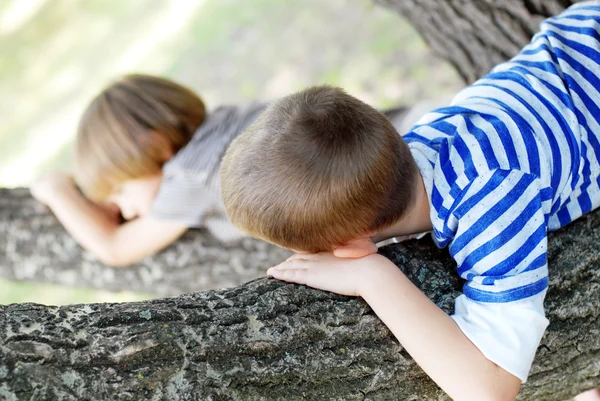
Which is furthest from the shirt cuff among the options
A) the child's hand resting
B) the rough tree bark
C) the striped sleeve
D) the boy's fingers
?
the child's hand resting

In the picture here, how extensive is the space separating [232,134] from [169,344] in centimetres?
144

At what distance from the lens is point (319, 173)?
1326 millimetres

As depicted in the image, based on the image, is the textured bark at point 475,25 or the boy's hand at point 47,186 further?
the boy's hand at point 47,186

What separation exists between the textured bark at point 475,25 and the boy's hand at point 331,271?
52.0 inches

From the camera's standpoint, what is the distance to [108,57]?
6.31 metres

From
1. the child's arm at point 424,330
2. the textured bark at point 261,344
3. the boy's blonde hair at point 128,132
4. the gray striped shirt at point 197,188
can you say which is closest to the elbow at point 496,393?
the child's arm at point 424,330

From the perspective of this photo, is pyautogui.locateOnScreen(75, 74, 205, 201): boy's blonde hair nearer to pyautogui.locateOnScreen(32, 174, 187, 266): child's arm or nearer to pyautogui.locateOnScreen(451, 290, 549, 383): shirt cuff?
pyautogui.locateOnScreen(32, 174, 187, 266): child's arm

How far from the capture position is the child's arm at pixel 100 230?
2557 millimetres

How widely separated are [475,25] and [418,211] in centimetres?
126

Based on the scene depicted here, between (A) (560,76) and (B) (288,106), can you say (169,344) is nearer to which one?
(B) (288,106)

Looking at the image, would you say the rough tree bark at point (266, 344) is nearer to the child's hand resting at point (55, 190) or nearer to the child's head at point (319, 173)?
the child's head at point (319, 173)

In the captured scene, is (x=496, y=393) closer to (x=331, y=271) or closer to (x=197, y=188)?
(x=331, y=271)

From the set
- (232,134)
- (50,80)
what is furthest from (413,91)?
(50,80)

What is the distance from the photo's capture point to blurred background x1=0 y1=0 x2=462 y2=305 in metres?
4.56
